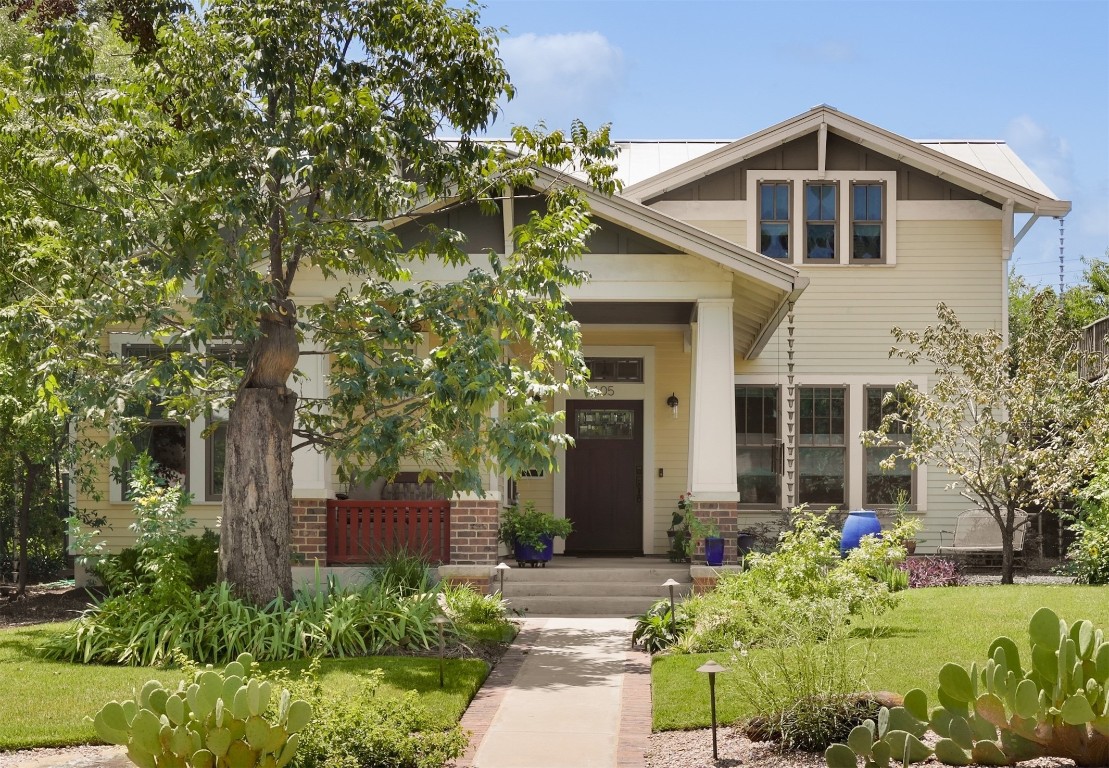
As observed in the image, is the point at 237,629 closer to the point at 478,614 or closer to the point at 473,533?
the point at 478,614

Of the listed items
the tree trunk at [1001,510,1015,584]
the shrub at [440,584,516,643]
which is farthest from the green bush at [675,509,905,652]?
the tree trunk at [1001,510,1015,584]

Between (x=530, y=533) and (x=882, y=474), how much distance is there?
6.42 meters

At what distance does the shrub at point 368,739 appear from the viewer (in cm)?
648

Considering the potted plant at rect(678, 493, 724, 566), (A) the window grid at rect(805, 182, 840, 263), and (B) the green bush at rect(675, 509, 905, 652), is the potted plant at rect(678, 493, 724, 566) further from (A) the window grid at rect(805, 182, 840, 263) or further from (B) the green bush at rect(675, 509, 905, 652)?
(A) the window grid at rect(805, 182, 840, 263)

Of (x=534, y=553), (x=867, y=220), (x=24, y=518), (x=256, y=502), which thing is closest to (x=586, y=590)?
(x=534, y=553)

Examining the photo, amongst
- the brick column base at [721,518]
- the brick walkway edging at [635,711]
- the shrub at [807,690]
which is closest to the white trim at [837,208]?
the brick column base at [721,518]

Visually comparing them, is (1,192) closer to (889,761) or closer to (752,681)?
(752,681)

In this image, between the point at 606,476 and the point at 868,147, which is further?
the point at 868,147

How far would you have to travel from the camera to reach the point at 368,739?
261 inches

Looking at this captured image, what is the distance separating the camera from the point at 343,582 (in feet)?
43.2

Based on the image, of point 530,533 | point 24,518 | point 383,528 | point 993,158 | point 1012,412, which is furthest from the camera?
point 993,158

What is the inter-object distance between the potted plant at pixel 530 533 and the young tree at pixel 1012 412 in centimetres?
476

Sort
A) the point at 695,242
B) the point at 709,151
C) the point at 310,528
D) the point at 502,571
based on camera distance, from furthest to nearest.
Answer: the point at 709,151, the point at 310,528, the point at 695,242, the point at 502,571

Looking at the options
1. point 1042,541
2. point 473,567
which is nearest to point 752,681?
point 473,567
